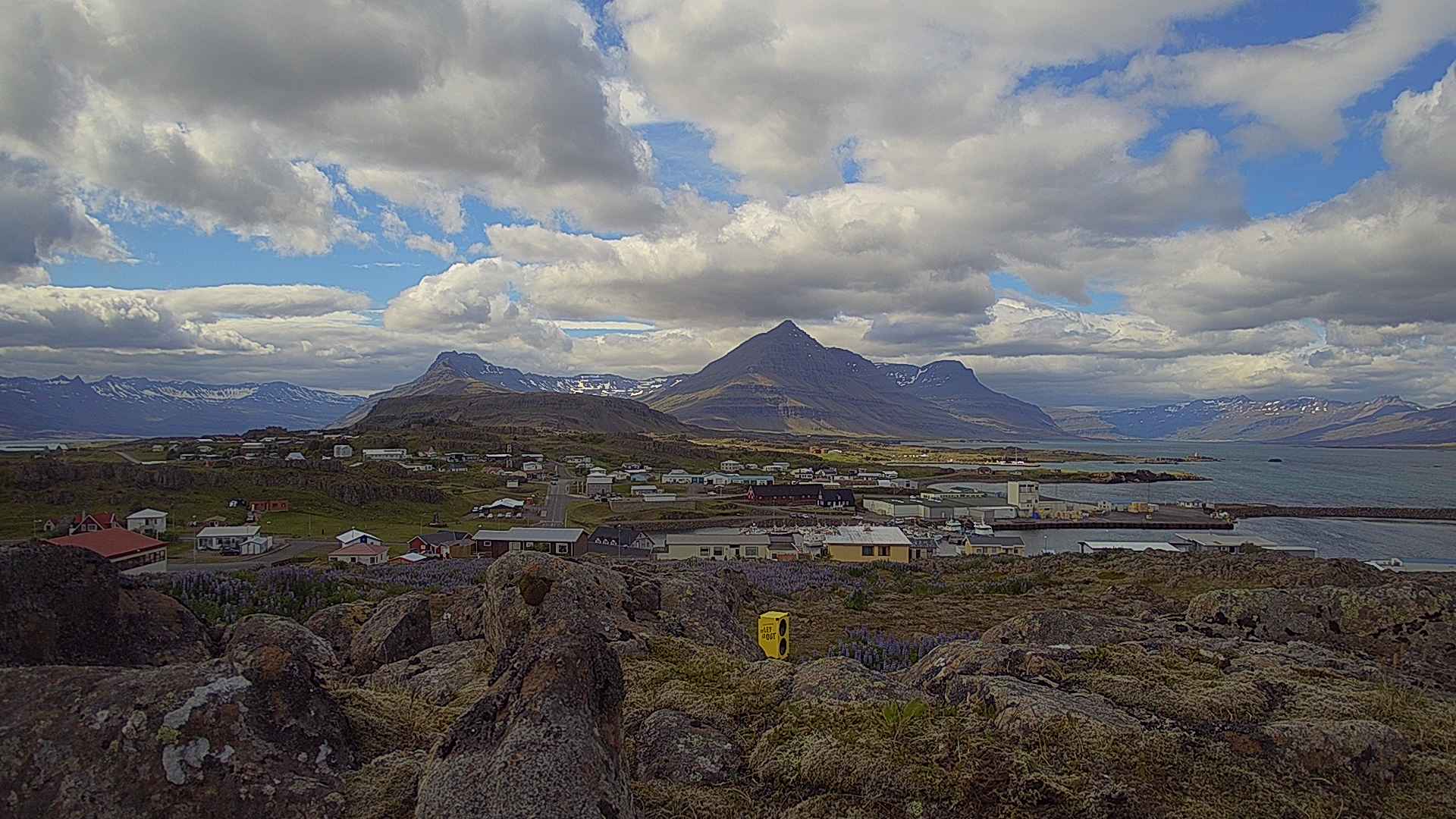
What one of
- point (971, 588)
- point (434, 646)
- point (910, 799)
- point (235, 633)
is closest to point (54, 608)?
point (235, 633)

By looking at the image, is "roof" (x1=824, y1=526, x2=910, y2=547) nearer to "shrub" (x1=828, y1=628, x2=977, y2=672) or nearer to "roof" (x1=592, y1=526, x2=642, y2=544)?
"roof" (x1=592, y1=526, x2=642, y2=544)

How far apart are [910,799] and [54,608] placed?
7.07 m

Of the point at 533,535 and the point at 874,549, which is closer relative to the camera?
the point at 533,535

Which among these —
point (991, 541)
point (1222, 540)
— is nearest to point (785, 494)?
point (991, 541)

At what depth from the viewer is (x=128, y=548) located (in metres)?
40.7

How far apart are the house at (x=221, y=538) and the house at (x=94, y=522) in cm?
520

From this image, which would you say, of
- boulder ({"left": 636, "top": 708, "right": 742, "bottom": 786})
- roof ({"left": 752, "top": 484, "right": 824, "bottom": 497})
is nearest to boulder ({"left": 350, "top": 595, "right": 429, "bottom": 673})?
boulder ({"left": 636, "top": 708, "right": 742, "bottom": 786})

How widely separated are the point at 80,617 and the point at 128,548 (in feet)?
141

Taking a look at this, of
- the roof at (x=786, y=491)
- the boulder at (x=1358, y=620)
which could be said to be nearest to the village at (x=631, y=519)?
the roof at (x=786, y=491)

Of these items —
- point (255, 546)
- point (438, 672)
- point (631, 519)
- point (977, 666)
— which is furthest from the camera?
point (631, 519)

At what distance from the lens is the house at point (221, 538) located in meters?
57.7

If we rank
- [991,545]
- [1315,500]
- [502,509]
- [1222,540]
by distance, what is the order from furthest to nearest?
[1315,500] → [502,509] → [1222,540] → [991,545]

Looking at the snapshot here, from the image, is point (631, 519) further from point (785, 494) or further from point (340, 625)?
point (340, 625)

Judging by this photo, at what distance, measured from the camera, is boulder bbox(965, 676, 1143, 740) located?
262 inches
